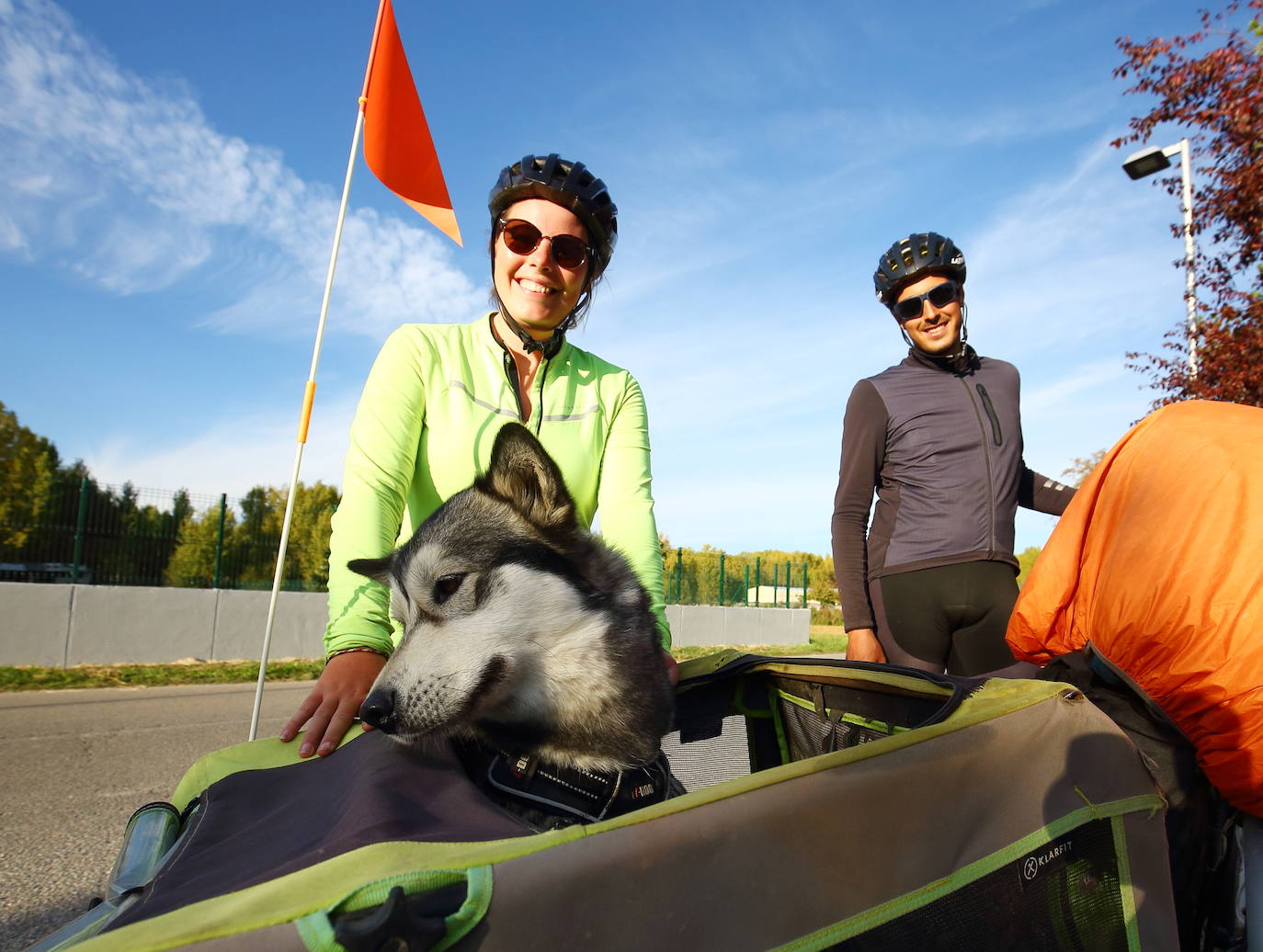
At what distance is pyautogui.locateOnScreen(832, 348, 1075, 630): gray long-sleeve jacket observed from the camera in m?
2.85

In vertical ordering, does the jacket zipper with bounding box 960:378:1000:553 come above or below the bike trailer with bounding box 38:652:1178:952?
above

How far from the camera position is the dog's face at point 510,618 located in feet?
5.40

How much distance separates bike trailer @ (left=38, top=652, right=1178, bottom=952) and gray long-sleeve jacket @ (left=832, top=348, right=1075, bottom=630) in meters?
1.21

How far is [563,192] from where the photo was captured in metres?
2.56

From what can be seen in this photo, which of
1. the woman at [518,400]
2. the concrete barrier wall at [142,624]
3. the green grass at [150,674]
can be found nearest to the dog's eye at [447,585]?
the woman at [518,400]

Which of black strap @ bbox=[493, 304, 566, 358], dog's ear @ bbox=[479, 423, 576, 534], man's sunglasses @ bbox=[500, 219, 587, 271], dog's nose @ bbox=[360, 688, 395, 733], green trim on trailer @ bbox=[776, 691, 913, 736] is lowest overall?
green trim on trailer @ bbox=[776, 691, 913, 736]

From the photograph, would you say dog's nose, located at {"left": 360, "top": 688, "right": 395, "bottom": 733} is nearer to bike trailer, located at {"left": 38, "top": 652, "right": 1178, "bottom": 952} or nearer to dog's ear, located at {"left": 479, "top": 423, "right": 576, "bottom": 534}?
bike trailer, located at {"left": 38, "top": 652, "right": 1178, "bottom": 952}

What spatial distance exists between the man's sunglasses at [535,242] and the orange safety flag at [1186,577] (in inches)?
66.4

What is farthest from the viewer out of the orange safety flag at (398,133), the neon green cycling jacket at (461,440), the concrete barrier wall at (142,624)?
the concrete barrier wall at (142,624)

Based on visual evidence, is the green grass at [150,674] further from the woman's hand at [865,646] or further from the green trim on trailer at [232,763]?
the green trim on trailer at [232,763]

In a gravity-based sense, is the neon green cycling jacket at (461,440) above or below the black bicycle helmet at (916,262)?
below

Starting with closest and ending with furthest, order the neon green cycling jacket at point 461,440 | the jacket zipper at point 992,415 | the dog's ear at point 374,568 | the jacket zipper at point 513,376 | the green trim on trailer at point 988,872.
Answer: the green trim on trailer at point 988,872 < the dog's ear at point 374,568 < the neon green cycling jacket at point 461,440 < the jacket zipper at point 513,376 < the jacket zipper at point 992,415

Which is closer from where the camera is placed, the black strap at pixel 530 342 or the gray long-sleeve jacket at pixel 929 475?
the black strap at pixel 530 342

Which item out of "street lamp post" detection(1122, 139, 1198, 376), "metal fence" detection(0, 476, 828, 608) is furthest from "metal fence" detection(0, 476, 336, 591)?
"street lamp post" detection(1122, 139, 1198, 376)
